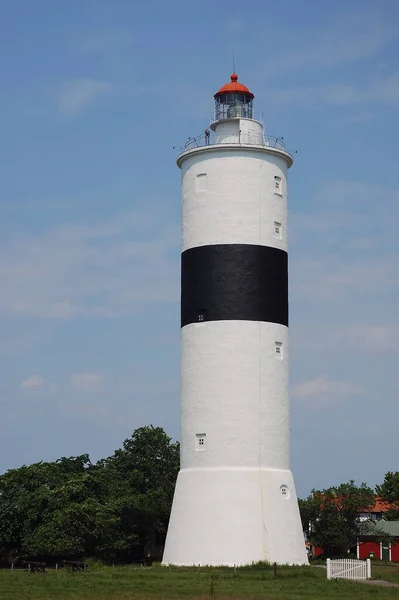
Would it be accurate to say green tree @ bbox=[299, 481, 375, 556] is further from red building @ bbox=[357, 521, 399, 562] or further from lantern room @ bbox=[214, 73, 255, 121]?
lantern room @ bbox=[214, 73, 255, 121]

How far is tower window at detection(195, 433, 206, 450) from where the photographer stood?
39.1 m

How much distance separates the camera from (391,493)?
259ft

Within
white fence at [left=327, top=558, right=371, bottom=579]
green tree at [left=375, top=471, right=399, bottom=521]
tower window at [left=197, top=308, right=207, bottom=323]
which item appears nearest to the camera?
white fence at [left=327, top=558, right=371, bottom=579]

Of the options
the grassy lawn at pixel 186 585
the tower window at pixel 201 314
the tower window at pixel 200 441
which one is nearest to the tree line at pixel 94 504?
the grassy lawn at pixel 186 585

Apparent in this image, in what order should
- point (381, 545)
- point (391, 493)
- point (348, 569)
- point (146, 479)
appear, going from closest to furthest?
1. point (348, 569)
2. point (146, 479)
3. point (381, 545)
4. point (391, 493)

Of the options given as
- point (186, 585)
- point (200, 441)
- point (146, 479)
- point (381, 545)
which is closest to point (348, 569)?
point (200, 441)

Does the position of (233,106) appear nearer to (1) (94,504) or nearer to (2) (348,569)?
(1) (94,504)

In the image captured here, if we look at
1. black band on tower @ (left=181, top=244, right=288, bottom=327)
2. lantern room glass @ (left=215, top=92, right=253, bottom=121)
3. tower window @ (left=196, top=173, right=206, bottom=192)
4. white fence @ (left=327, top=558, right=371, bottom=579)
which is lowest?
white fence @ (left=327, top=558, right=371, bottom=579)

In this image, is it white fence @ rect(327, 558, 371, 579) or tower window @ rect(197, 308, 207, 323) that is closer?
white fence @ rect(327, 558, 371, 579)

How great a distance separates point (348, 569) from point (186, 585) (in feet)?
26.0

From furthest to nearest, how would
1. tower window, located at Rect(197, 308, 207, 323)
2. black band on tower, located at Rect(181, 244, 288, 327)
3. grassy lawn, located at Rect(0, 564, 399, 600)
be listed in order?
tower window, located at Rect(197, 308, 207, 323) → black band on tower, located at Rect(181, 244, 288, 327) → grassy lawn, located at Rect(0, 564, 399, 600)

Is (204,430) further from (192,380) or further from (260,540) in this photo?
(260,540)

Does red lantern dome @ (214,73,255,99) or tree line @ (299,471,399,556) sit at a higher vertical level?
red lantern dome @ (214,73,255,99)

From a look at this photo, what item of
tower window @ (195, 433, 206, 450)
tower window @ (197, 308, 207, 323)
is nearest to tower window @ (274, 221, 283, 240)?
tower window @ (197, 308, 207, 323)
